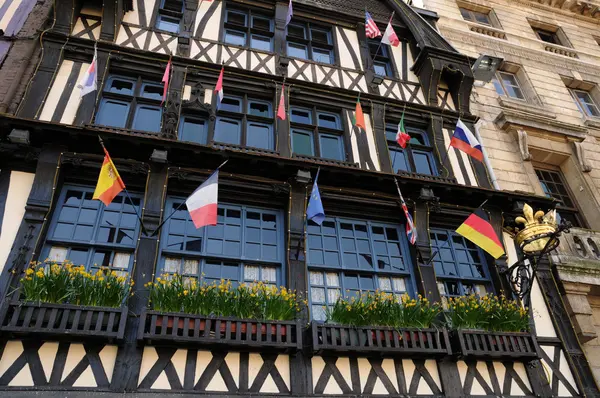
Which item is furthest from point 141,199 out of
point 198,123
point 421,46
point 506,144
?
point 506,144

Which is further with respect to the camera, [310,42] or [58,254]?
[310,42]

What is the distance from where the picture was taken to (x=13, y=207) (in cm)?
669

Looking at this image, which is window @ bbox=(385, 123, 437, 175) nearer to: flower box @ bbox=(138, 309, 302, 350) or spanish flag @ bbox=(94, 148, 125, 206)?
flower box @ bbox=(138, 309, 302, 350)

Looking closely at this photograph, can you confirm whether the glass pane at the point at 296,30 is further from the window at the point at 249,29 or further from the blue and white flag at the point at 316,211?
the blue and white flag at the point at 316,211

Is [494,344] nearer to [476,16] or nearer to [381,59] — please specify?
[381,59]

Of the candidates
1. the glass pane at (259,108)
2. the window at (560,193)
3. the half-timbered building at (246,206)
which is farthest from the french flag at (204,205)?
the window at (560,193)

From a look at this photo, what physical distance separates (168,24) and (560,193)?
33.3 ft

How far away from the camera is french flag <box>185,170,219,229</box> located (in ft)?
20.6

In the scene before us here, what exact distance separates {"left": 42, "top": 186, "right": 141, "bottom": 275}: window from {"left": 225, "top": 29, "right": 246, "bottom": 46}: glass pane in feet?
15.5

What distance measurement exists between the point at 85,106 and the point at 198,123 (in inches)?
78.9

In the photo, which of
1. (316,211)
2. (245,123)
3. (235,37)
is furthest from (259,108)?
(316,211)

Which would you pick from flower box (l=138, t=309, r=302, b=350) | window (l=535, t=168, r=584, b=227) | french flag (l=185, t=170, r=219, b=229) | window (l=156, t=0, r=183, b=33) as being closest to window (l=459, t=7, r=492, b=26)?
window (l=535, t=168, r=584, b=227)

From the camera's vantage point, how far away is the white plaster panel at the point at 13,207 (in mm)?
6348

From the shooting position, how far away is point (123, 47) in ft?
29.4
